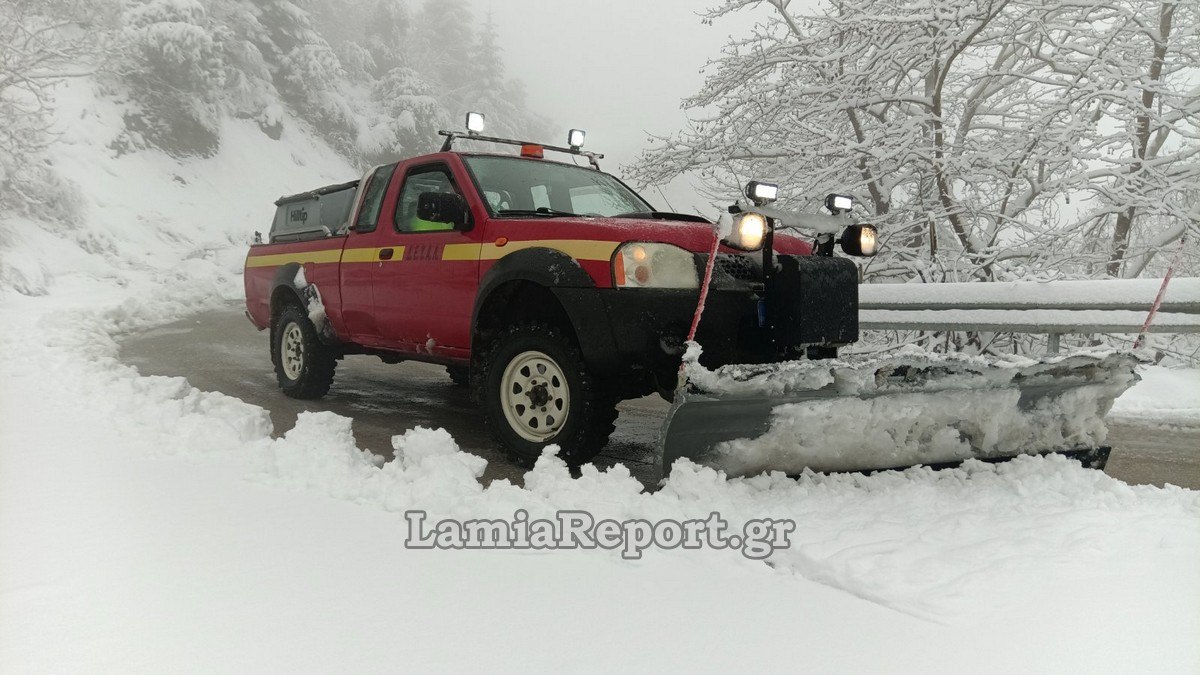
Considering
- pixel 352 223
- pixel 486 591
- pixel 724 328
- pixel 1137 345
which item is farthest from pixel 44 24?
pixel 1137 345

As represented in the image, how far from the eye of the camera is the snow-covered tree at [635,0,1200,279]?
6781mm

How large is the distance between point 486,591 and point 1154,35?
27.4 feet

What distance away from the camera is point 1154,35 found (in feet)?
22.9

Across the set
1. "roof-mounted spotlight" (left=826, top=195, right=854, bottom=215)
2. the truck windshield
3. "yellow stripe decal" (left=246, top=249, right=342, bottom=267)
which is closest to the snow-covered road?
"yellow stripe decal" (left=246, top=249, right=342, bottom=267)

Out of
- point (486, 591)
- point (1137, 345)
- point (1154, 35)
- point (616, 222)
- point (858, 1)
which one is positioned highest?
point (858, 1)

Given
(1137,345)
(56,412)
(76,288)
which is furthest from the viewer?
(76,288)

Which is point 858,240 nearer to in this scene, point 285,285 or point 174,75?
point 285,285

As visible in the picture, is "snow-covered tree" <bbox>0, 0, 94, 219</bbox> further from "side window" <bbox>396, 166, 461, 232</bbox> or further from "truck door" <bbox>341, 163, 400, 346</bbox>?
"side window" <bbox>396, 166, 461, 232</bbox>

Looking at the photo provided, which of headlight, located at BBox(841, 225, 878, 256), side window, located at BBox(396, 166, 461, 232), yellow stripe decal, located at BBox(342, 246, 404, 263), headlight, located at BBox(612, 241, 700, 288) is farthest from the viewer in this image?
yellow stripe decal, located at BBox(342, 246, 404, 263)

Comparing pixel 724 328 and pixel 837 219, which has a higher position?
pixel 837 219

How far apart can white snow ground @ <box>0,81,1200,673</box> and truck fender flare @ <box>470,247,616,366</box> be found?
61cm

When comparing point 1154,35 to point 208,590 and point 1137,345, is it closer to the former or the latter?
point 1137,345

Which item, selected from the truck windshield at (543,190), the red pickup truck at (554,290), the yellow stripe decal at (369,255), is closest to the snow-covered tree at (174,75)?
the yellow stripe decal at (369,255)

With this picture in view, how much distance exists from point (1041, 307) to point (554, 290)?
13.1ft
